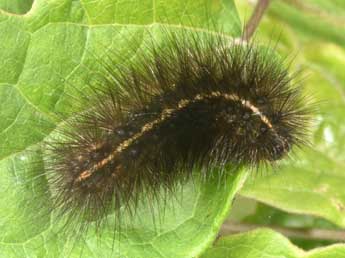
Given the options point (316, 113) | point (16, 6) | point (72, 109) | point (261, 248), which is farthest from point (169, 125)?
point (316, 113)

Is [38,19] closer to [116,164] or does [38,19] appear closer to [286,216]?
[116,164]

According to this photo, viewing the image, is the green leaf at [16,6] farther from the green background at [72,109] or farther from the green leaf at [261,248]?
the green leaf at [261,248]

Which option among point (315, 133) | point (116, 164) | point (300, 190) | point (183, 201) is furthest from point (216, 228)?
point (315, 133)

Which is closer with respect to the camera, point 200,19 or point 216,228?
point 216,228

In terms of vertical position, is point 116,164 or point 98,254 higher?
point 116,164

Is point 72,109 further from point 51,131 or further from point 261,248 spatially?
point 261,248

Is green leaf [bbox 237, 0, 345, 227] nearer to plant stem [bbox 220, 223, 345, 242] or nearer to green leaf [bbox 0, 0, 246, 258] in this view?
plant stem [bbox 220, 223, 345, 242]
